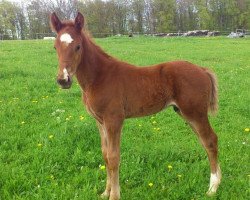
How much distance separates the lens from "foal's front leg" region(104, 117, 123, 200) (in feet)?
12.8

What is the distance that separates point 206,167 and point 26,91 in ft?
17.8

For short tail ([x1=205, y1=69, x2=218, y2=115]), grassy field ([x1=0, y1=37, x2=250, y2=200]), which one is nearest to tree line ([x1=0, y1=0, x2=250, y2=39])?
grassy field ([x1=0, y1=37, x2=250, y2=200])

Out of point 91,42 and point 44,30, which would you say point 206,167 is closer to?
point 91,42

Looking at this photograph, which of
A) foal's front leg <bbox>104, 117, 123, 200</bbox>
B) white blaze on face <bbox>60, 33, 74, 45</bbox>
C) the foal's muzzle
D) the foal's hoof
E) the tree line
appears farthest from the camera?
the tree line

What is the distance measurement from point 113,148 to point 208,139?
1.21 meters

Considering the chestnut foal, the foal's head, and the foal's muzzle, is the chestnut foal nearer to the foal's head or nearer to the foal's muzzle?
the foal's head

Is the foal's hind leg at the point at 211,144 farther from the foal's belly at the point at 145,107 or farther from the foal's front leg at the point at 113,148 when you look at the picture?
the foal's front leg at the point at 113,148

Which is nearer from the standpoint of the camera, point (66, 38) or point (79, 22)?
point (66, 38)

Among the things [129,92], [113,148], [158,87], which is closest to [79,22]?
[129,92]

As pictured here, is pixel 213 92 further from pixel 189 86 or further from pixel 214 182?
pixel 214 182


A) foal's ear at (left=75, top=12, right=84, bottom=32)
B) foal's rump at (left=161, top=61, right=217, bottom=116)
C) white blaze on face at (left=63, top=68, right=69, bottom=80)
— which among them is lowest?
foal's rump at (left=161, top=61, right=217, bottom=116)

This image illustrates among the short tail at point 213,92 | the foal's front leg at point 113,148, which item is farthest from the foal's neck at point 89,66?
the short tail at point 213,92

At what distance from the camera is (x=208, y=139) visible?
13.9 ft

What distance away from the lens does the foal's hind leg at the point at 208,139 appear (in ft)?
13.8
